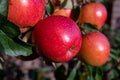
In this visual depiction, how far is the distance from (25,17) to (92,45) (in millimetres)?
483

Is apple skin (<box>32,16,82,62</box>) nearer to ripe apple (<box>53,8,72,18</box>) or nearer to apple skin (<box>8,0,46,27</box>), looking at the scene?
apple skin (<box>8,0,46,27</box>)

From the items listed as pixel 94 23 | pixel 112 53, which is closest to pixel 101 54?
pixel 94 23

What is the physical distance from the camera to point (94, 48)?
5.12ft

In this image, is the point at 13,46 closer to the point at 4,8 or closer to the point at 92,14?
the point at 4,8

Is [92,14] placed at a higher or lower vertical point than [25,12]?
lower

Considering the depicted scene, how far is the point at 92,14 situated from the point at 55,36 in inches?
21.8

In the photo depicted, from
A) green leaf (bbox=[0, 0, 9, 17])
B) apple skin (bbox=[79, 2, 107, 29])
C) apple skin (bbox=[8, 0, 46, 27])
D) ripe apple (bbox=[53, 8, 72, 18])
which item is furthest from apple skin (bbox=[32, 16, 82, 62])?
apple skin (bbox=[79, 2, 107, 29])

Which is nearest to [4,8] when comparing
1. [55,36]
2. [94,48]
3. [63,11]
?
[55,36]

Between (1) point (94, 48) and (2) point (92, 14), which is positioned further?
(2) point (92, 14)

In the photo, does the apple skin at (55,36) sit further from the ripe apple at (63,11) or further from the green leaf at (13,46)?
the ripe apple at (63,11)

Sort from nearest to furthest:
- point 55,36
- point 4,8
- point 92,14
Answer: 1. point 4,8
2. point 55,36
3. point 92,14

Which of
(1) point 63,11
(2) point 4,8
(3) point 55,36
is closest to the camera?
(2) point 4,8

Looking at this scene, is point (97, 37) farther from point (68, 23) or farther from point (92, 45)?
point (68, 23)

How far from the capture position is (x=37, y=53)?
119 centimetres
